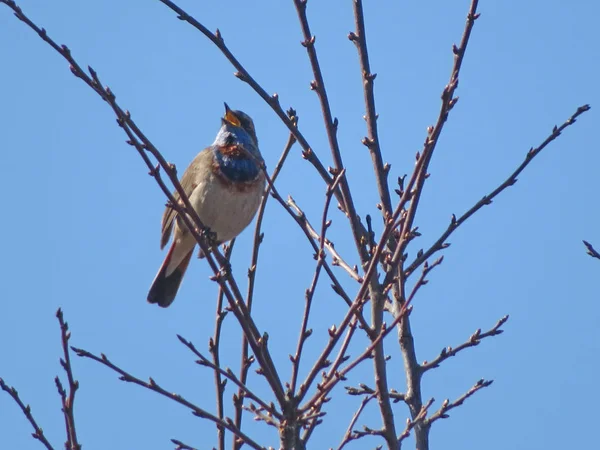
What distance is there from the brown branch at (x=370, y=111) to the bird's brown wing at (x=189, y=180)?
9.67 feet

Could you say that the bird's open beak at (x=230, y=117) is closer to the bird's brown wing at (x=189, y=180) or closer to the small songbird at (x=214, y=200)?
the small songbird at (x=214, y=200)

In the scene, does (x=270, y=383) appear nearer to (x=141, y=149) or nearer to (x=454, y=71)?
(x=141, y=149)

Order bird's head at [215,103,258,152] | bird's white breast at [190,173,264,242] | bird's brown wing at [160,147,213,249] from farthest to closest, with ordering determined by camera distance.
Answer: bird's head at [215,103,258,152] → bird's brown wing at [160,147,213,249] → bird's white breast at [190,173,264,242]

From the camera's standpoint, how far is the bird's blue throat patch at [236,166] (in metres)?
7.27

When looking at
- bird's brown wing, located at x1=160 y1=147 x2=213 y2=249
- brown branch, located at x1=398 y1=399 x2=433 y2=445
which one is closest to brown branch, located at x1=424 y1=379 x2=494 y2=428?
brown branch, located at x1=398 y1=399 x2=433 y2=445

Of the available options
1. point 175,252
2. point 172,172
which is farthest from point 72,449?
point 175,252

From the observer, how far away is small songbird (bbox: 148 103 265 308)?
284 inches

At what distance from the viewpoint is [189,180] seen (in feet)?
24.8

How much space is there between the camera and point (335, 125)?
433cm

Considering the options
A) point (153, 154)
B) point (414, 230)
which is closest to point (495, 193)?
point (414, 230)

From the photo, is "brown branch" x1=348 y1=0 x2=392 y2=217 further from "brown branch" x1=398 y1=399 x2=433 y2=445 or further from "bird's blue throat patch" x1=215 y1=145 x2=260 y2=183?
"bird's blue throat patch" x1=215 y1=145 x2=260 y2=183

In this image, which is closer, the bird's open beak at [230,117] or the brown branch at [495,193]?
the brown branch at [495,193]

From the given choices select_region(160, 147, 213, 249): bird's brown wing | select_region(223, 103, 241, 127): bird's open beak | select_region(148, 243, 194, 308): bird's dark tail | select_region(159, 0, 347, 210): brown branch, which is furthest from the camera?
select_region(223, 103, 241, 127): bird's open beak

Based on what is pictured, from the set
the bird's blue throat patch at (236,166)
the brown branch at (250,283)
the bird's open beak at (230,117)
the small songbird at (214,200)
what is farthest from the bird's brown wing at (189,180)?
the brown branch at (250,283)
